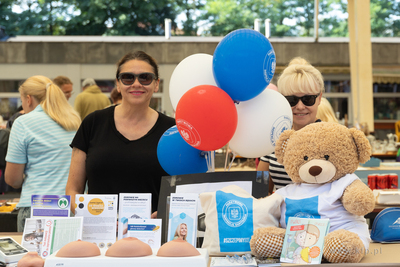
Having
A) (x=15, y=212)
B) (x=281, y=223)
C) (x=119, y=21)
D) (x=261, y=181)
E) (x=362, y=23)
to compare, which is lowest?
(x=15, y=212)

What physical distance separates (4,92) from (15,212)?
8.30 meters

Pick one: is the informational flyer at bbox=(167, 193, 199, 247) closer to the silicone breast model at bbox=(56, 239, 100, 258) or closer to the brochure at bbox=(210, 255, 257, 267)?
the brochure at bbox=(210, 255, 257, 267)

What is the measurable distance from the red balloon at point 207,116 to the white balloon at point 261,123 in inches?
4.1

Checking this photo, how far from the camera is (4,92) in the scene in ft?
33.7

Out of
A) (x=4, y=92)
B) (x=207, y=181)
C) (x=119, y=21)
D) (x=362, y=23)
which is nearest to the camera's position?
(x=207, y=181)

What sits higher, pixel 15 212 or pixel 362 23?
pixel 362 23

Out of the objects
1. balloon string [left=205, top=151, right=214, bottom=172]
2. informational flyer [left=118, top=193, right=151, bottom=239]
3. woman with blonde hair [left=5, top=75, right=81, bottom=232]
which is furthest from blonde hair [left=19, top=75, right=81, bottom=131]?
informational flyer [left=118, top=193, right=151, bottom=239]

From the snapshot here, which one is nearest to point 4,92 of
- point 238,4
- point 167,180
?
point 238,4

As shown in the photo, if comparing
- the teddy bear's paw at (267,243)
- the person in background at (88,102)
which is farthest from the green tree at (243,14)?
the teddy bear's paw at (267,243)

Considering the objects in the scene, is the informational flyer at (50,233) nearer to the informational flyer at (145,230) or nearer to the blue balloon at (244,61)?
the informational flyer at (145,230)

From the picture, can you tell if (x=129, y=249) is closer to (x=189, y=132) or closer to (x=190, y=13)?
(x=189, y=132)

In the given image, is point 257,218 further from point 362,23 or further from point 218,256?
point 362,23

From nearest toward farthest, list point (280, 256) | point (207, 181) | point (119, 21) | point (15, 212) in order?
point (280, 256) → point (207, 181) → point (15, 212) → point (119, 21)

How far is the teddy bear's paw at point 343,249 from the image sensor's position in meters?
1.27
